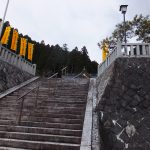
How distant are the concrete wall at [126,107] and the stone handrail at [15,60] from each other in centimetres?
658

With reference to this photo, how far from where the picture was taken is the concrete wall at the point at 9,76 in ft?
38.8

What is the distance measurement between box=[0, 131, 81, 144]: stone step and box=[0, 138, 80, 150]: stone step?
27 centimetres

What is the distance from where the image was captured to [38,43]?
1347 inches

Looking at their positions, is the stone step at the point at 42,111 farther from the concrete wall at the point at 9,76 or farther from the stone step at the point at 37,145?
the concrete wall at the point at 9,76

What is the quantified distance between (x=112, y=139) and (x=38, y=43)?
28519 mm

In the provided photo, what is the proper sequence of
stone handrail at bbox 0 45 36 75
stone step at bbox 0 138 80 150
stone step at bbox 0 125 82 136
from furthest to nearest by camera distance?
stone handrail at bbox 0 45 36 75, stone step at bbox 0 125 82 136, stone step at bbox 0 138 80 150

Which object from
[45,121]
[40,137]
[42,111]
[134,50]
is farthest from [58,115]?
[134,50]

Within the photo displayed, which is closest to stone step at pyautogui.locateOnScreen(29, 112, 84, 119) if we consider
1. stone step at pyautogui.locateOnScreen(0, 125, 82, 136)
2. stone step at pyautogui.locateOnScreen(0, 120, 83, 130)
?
stone step at pyautogui.locateOnScreen(0, 120, 83, 130)

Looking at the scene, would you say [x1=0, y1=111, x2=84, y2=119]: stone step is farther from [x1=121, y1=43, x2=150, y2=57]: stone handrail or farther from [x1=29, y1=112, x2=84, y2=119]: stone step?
[x1=121, y1=43, x2=150, y2=57]: stone handrail

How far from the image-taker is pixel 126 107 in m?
8.38

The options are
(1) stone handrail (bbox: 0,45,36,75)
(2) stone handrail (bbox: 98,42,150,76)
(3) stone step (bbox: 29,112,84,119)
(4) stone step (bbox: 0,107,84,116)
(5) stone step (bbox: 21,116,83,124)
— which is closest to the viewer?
(5) stone step (bbox: 21,116,83,124)

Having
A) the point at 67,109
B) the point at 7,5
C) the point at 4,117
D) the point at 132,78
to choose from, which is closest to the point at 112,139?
the point at 67,109

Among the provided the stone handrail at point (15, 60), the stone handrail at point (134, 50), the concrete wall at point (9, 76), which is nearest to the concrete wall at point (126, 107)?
the stone handrail at point (134, 50)

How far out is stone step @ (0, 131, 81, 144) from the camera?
619 centimetres
